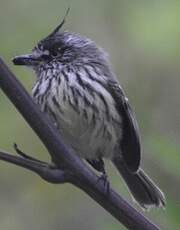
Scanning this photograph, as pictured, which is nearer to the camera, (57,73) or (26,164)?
(26,164)

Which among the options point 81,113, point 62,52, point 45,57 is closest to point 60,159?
point 81,113

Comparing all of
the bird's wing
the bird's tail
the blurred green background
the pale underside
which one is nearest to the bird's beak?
the pale underside

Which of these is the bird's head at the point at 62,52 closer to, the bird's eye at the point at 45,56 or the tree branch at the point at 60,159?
the bird's eye at the point at 45,56

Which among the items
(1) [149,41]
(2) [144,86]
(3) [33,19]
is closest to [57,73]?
(1) [149,41]

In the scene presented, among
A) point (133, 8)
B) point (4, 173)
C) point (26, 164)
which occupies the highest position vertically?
point (26, 164)

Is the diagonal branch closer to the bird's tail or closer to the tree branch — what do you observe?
the tree branch

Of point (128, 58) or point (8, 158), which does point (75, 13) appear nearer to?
point (128, 58)

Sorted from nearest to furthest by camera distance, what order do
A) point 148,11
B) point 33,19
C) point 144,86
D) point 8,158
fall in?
point 8,158 → point 148,11 → point 33,19 → point 144,86

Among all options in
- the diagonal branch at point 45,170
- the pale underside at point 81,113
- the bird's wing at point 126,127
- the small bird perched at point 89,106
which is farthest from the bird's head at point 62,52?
the diagonal branch at point 45,170

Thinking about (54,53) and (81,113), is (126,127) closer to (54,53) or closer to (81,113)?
(81,113)
